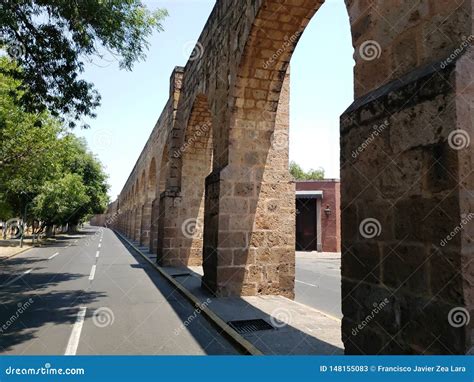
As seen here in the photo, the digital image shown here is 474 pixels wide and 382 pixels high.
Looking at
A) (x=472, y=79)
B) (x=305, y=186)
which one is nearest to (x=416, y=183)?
(x=472, y=79)

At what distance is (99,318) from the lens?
18.8ft

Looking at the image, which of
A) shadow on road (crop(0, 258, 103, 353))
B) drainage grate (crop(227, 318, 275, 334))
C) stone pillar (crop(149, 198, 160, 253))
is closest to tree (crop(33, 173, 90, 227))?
stone pillar (crop(149, 198, 160, 253))

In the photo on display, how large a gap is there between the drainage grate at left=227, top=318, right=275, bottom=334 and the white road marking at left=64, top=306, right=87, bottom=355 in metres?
2.05

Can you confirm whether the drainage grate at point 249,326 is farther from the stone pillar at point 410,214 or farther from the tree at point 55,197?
the tree at point 55,197

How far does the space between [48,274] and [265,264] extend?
7.16 metres

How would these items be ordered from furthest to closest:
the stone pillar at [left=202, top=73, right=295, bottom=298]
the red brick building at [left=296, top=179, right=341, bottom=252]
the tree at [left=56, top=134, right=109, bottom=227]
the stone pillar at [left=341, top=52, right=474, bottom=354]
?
the tree at [left=56, top=134, right=109, bottom=227], the red brick building at [left=296, top=179, right=341, bottom=252], the stone pillar at [left=202, top=73, right=295, bottom=298], the stone pillar at [left=341, top=52, right=474, bottom=354]

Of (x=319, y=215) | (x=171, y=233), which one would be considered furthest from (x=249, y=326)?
(x=319, y=215)

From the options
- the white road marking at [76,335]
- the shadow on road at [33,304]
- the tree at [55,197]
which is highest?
the tree at [55,197]

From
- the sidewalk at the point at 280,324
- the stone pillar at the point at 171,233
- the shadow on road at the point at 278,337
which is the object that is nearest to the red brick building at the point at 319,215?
the stone pillar at the point at 171,233

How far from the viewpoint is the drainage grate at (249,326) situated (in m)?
4.83

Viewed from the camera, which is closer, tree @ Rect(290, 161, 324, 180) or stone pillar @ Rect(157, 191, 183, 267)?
stone pillar @ Rect(157, 191, 183, 267)

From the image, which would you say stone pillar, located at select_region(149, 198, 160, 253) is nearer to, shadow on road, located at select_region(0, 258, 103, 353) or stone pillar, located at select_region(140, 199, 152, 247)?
stone pillar, located at select_region(140, 199, 152, 247)

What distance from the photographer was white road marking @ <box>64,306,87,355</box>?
4319 mm

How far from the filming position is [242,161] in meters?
7.29
